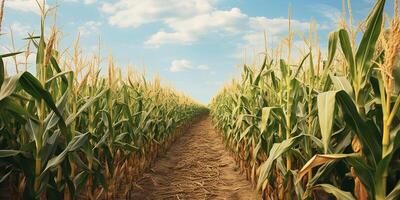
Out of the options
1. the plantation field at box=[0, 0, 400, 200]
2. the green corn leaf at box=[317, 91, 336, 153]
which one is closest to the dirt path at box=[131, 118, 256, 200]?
the plantation field at box=[0, 0, 400, 200]

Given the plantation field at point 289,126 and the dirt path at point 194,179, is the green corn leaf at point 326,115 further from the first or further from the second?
the dirt path at point 194,179

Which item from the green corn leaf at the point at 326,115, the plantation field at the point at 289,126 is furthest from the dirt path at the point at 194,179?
the green corn leaf at the point at 326,115

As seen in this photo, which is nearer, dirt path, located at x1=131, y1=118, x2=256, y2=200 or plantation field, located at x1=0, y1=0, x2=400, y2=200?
plantation field, located at x1=0, y1=0, x2=400, y2=200

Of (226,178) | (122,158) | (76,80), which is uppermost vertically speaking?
(76,80)

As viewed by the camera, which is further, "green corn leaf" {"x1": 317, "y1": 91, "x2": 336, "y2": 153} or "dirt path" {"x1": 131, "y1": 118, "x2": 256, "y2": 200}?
"dirt path" {"x1": 131, "y1": 118, "x2": 256, "y2": 200}

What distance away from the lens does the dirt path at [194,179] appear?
4.86 metres

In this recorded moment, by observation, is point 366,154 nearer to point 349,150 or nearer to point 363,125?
point 363,125

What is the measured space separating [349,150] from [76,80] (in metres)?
2.58

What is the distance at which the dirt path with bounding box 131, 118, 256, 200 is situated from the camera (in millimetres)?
4863

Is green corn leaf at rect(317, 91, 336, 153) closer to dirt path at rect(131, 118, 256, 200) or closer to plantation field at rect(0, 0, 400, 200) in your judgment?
plantation field at rect(0, 0, 400, 200)

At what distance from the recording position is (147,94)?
6.61 meters

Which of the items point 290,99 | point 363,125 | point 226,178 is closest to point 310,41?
point 290,99

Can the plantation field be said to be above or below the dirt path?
above

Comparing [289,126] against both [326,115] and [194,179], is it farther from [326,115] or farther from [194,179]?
[194,179]
